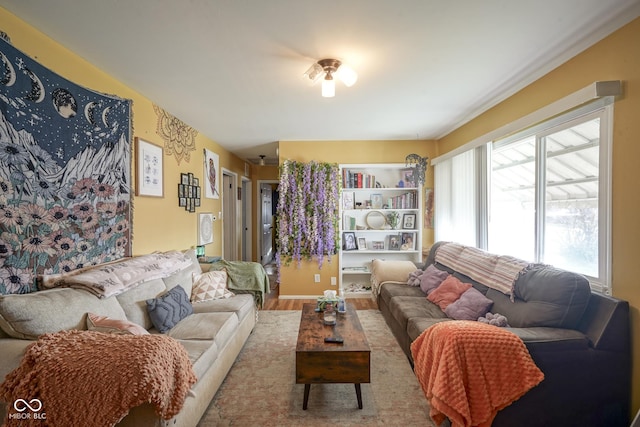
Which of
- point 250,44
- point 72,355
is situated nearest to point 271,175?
point 250,44

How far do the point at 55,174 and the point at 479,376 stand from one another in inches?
108

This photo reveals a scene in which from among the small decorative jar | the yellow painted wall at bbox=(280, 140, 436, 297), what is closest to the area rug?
the small decorative jar

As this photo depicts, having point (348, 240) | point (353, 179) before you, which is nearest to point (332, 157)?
point (353, 179)

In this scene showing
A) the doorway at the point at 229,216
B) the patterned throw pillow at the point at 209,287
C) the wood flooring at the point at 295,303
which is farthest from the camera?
the doorway at the point at 229,216

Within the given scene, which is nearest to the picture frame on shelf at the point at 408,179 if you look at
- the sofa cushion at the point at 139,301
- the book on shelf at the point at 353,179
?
the book on shelf at the point at 353,179

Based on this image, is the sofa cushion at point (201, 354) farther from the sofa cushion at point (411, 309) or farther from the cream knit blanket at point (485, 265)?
the cream knit blanket at point (485, 265)

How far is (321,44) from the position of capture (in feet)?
6.19

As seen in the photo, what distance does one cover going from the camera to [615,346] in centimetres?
165

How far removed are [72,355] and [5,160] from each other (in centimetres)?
109

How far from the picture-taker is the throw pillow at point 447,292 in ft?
8.88

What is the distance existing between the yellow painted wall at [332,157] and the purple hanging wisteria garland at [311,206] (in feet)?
0.48

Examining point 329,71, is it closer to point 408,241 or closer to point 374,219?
point 374,219

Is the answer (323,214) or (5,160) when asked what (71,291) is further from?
(323,214)

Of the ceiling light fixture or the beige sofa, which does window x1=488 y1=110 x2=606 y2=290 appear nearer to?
the ceiling light fixture
